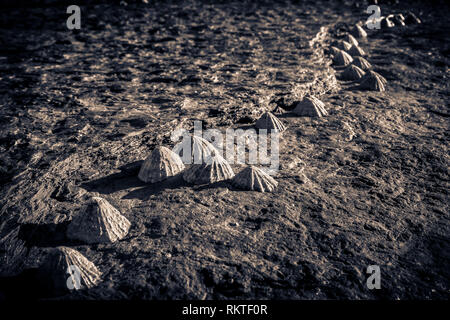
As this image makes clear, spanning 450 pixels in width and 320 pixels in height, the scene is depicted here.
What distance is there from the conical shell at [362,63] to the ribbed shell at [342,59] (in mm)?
128

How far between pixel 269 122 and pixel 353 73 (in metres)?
2.29

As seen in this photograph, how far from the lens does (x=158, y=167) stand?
146 inches

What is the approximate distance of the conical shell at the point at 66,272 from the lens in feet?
8.52

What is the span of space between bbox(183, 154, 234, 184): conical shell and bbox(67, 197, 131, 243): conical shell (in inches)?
31.7

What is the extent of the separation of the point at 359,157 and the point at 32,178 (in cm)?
313

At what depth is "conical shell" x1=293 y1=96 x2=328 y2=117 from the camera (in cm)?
497

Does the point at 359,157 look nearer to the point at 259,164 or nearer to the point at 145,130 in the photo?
the point at 259,164

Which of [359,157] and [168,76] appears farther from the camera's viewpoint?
[168,76]

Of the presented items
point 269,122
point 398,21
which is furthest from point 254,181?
point 398,21

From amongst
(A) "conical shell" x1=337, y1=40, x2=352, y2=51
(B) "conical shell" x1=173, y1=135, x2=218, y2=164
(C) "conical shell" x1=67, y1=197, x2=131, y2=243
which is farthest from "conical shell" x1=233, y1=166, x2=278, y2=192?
(A) "conical shell" x1=337, y1=40, x2=352, y2=51

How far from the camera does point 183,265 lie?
277 centimetres

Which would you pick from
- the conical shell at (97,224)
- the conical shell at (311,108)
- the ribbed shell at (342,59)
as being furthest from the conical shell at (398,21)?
the conical shell at (97,224)
